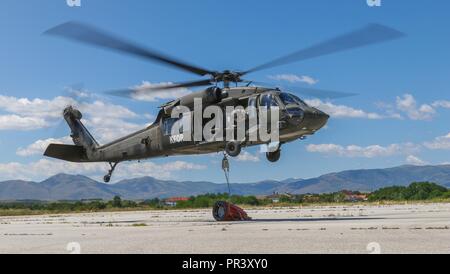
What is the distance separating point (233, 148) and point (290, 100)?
12.2 ft

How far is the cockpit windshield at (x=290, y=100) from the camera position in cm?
2691

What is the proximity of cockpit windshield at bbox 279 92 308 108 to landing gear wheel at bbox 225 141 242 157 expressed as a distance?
3171 mm

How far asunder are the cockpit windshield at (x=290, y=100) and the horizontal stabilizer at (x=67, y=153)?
17.2 m

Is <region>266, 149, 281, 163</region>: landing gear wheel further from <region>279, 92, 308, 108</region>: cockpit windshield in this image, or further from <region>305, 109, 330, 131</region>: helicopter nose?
<region>279, 92, 308, 108</region>: cockpit windshield

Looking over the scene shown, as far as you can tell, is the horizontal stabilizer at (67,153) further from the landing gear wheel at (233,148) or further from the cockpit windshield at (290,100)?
the cockpit windshield at (290,100)

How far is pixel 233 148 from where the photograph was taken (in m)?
27.8

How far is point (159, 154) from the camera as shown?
32625mm

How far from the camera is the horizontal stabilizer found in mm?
37250

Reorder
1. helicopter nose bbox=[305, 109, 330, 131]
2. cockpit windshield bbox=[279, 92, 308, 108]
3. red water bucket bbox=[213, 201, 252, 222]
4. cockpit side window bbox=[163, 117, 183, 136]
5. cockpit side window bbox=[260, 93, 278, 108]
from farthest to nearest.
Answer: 1. cockpit side window bbox=[163, 117, 183, 136]
2. red water bucket bbox=[213, 201, 252, 222]
3. cockpit side window bbox=[260, 93, 278, 108]
4. cockpit windshield bbox=[279, 92, 308, 108]
5. helicopter nose bbox=[305, 109, 330, 131]

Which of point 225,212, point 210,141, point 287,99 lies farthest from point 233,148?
point 225,212

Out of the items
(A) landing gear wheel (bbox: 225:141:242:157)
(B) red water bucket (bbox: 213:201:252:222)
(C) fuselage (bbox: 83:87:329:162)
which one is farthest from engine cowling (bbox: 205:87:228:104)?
(B) red water bucket (bbox: 213:201:252:222)
